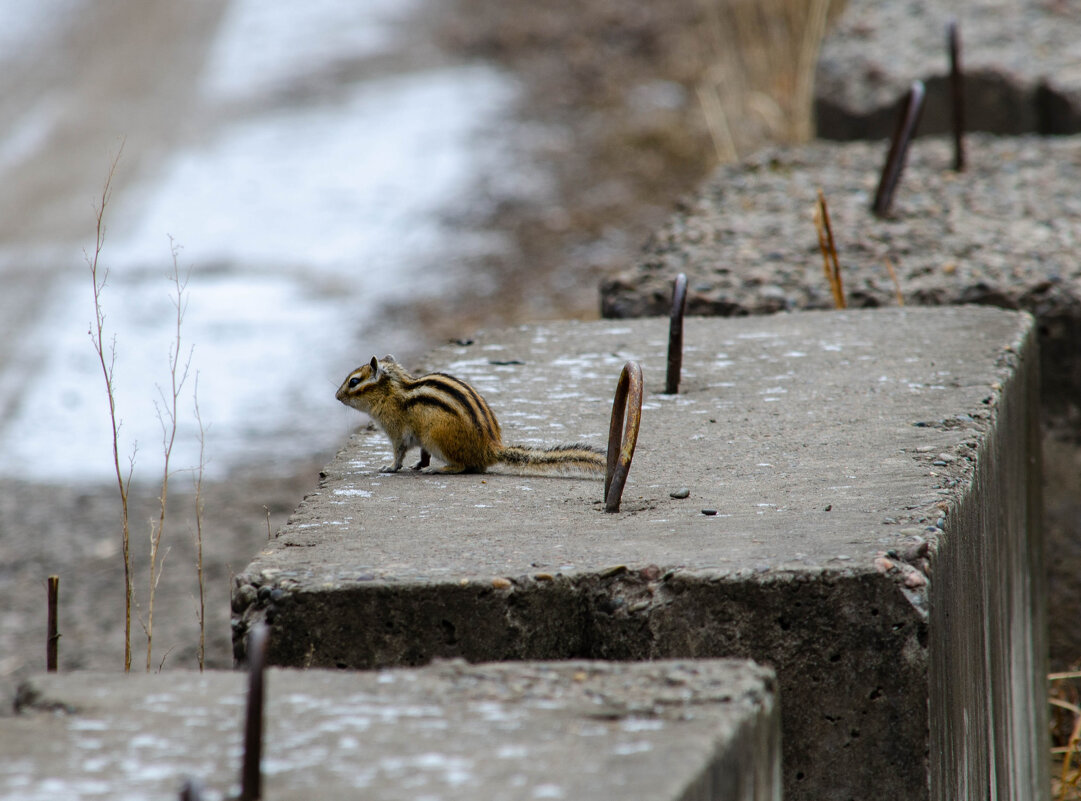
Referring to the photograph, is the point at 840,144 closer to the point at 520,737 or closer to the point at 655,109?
the point at 520,737

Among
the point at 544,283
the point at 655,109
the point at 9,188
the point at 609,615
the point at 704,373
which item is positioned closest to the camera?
the point at 609,615

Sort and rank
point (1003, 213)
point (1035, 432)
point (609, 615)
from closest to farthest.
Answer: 1. point (609, 615)
2. point (1035, 432)
3. point (1003, 213)

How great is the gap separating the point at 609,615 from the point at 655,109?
11497 millimetres

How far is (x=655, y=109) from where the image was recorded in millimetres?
13336

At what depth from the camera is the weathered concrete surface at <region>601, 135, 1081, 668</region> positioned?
4.47 metres

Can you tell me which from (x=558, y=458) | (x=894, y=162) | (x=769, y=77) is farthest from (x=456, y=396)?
(x=769, y=77)

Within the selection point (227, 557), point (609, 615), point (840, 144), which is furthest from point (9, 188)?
point (609, 615)

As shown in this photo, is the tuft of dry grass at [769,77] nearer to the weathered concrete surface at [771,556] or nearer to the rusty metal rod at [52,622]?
the weathered concrete surface at [771,556]

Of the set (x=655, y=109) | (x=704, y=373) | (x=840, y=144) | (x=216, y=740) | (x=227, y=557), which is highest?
(x=655, y=109)

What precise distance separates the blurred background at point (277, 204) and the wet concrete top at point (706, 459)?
7.25ft

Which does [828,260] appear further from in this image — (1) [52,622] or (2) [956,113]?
(1) [52,622]

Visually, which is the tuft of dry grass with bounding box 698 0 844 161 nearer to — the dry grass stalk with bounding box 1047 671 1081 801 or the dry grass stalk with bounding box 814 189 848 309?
the dry grass stalk with bounding box 814 189 848 309

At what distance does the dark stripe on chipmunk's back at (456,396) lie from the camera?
3230mm

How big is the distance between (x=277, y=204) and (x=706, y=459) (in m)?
9.68
